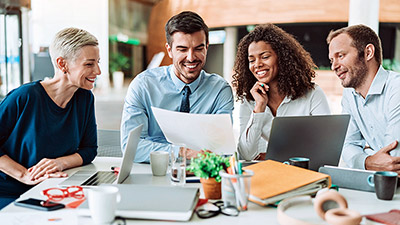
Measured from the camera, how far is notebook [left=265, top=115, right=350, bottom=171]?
1630 mm

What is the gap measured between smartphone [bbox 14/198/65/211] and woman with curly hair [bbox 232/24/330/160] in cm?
130

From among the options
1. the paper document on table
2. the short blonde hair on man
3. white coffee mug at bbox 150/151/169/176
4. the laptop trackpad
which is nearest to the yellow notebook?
the paper document on table

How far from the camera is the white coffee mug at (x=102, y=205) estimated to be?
1.08 metres

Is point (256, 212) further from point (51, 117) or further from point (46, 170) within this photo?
point (51, 117)

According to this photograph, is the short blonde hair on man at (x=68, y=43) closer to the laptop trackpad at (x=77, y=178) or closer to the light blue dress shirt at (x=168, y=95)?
the light blue dress shirt at (x=168, y=95)

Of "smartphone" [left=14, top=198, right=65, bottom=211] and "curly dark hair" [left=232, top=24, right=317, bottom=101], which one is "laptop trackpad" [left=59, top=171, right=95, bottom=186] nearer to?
"smartphone" [left=14, top=198, right=65, bottom=211]

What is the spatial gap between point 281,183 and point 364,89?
1.28 m

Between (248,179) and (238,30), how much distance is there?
1228 centimetres

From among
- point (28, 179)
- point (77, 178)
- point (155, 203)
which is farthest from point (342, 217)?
point (28, 179)

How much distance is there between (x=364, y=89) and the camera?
2311 mm

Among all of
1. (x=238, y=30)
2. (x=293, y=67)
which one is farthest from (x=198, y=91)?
(x=238, y=30)

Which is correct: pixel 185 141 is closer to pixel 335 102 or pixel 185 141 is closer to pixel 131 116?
pixel 131 116

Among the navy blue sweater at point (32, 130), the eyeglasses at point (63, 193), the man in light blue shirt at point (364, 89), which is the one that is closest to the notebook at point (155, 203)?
the eyeglasses at point (63, 193)

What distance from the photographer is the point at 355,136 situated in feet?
7.64
